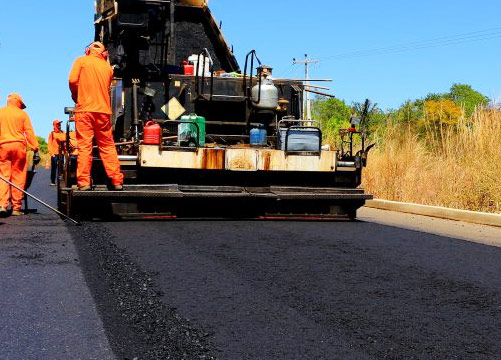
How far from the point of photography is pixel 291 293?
15.2ft

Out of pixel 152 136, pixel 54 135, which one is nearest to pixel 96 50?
pixel 152 136

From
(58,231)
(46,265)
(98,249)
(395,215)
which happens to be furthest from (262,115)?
(46,265)

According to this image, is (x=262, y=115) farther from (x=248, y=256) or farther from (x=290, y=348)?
(x=290, y=348)

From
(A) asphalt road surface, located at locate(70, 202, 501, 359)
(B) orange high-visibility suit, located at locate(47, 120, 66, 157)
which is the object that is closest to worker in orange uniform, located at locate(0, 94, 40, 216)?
(A) asphalt road surface, located at locate(70, 202, 501, 359)

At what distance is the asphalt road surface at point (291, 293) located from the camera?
3.47 metres

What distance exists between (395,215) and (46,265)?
6.69 metres

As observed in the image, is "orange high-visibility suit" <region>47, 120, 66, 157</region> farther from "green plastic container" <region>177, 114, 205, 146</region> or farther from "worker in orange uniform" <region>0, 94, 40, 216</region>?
"green plastic container" <region>177, 114, 205, 146</region>

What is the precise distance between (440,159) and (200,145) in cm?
503

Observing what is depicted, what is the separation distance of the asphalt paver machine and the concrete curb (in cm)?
174

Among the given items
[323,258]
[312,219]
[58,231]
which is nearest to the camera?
[323,258]

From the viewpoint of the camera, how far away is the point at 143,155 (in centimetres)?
867

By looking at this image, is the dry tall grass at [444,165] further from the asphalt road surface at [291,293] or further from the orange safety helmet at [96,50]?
the orange safety helmet at [96,50]

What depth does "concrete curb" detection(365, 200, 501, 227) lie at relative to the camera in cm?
973

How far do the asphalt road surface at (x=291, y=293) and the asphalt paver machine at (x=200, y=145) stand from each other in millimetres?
956
